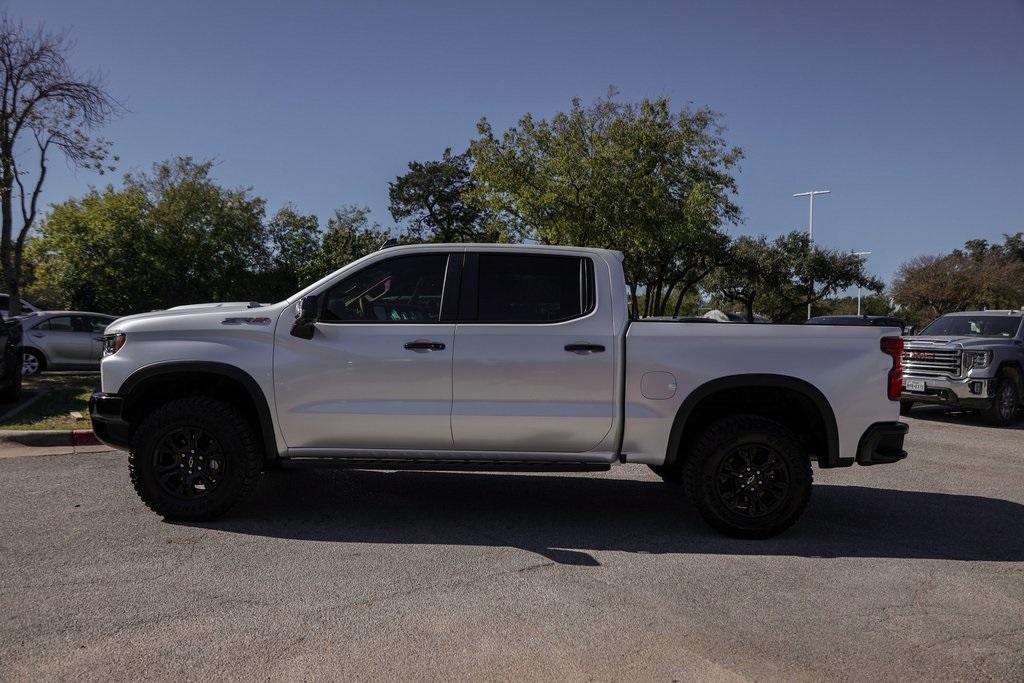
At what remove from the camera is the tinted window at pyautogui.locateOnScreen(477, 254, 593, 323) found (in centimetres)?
561

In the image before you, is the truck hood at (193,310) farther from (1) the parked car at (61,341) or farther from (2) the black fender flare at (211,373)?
(1) the parked car at (61,341)

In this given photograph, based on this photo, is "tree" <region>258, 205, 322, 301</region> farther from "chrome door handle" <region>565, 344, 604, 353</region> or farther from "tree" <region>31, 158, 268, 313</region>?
"chrome door handle" <region>565, 344, 604, 353</region>

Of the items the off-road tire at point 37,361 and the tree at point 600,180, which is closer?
the off-road tire at point 37,361

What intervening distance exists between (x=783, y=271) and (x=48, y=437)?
45.7 m

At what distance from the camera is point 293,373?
550 centimetres

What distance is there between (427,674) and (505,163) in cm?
2327

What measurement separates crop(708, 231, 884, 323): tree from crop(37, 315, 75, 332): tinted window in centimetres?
3651

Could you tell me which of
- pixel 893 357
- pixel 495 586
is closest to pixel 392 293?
pixel 495 586

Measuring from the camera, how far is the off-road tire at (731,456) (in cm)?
540

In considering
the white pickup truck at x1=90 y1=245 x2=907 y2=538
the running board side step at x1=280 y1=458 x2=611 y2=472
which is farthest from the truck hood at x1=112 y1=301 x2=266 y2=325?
the running board side step at x1=280 y1=458 x2=611 y2=472

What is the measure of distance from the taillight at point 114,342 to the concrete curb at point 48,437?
10.7 feet

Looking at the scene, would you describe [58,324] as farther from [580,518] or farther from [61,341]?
[580,518]

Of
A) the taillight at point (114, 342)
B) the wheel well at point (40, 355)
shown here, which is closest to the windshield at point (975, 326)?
the taillight at point (114, 342)

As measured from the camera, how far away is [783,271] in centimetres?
4881
